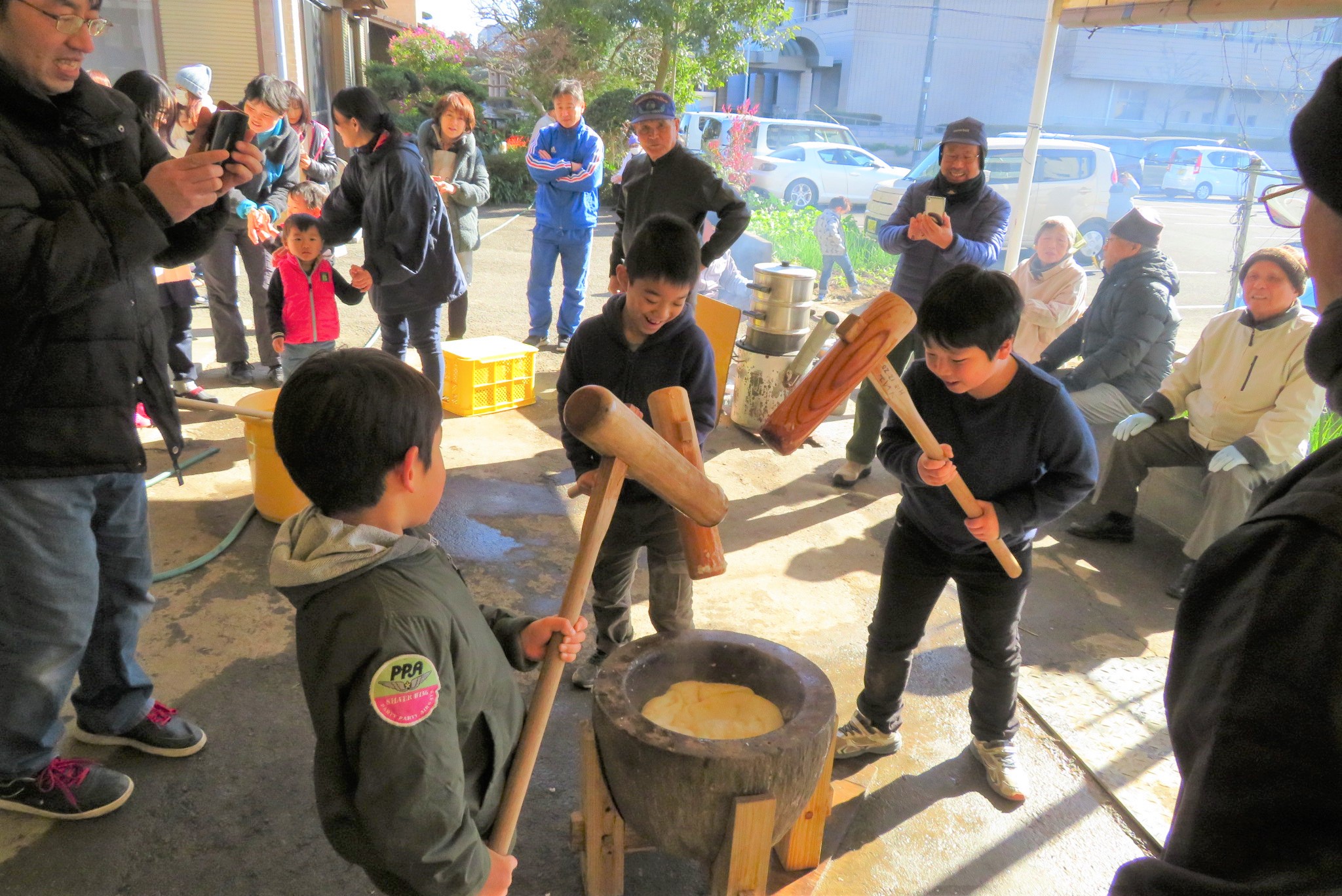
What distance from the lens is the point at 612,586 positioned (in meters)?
2.99

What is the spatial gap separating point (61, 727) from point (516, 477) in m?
2.65

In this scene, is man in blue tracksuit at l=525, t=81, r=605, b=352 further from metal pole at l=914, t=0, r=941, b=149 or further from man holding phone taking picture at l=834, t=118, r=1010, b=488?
metal pole at l=914, t=0, r=941, b=149

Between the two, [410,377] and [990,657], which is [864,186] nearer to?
[990,657]

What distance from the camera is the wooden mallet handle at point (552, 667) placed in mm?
1656

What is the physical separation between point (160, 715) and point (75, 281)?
146cm

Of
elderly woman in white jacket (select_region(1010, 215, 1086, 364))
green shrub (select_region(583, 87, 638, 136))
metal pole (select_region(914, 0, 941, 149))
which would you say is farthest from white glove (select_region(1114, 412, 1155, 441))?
metal pole (select_region(914, 0, 941, 149))

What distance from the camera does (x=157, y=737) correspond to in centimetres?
261

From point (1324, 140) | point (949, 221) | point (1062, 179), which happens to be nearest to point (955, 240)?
point (949, 221)

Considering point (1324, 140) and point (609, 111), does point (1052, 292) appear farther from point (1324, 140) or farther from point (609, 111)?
point (609, 111)

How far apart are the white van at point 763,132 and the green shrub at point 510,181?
160 inches

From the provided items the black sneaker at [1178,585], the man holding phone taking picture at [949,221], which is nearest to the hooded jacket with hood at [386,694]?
the man holding phone taking picture at [949,221]

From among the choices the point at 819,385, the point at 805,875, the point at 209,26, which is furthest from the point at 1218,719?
the point at 209,26

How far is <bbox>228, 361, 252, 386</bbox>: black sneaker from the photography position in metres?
5.81

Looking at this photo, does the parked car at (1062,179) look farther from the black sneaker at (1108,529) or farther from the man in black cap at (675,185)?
the black sneaker at (1108,529)
